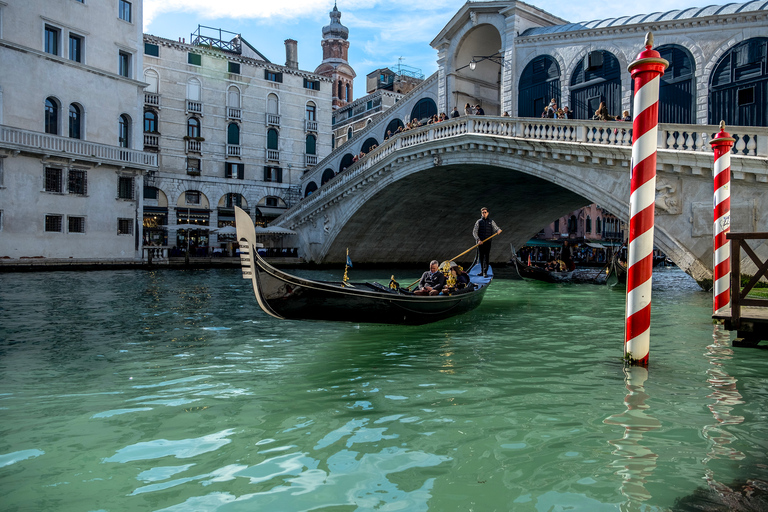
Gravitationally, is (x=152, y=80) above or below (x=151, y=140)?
above

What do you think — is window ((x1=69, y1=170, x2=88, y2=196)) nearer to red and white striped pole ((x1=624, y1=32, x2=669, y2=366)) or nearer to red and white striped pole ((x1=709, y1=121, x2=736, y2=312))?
red and white striped pole ((x1=624, y1=32, x2=669, y2=366))

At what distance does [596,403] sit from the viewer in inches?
129

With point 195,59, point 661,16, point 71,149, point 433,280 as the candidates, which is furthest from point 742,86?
point 195,59

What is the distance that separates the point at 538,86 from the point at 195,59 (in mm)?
14805

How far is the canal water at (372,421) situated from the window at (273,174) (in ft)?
63.0

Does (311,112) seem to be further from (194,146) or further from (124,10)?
(124,10)

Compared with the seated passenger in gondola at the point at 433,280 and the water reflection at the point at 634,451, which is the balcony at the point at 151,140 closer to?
the seated passenger in gondola at the point at 433,280

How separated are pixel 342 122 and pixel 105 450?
30.0 m

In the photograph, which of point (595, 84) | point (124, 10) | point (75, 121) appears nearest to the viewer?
point (595, 84)

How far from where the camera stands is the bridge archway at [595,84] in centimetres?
1273

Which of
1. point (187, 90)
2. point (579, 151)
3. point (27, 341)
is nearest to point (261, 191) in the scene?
point (187, 90)

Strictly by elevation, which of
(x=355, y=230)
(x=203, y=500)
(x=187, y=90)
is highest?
(x=187, y=90)

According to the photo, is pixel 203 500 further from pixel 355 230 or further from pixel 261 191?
pixel 261 191

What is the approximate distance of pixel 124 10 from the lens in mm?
17641
